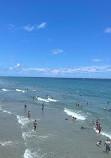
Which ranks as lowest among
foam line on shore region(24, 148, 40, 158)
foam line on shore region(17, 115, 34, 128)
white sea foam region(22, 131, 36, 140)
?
foam line on shore region(24, 148, 40, 158)

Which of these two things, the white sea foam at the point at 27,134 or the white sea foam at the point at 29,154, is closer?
the white sea foam at the point at 29,154

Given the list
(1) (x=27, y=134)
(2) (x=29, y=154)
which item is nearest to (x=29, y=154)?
(2) (x=29, y=154)

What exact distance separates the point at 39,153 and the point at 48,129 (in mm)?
7753

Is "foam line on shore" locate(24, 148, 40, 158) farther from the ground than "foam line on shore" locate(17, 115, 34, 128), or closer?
closer

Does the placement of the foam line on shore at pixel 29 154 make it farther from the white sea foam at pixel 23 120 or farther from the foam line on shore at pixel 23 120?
the white sea foam at pixel 23 120

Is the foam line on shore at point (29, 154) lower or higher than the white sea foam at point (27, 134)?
lower

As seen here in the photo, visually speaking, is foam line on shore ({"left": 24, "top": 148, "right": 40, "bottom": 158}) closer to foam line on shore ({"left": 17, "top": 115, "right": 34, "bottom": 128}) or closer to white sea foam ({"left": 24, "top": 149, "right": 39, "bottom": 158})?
white sea foam ({"left": 24, "top": 149, "right": 39, "bottom": 158})

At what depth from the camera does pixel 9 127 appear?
84.5 feet

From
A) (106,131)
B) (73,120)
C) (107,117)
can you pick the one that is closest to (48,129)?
(73,120)

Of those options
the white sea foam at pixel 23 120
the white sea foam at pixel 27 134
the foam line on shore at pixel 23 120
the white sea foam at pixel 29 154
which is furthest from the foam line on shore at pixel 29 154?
the white sea foam at pixel 23 120

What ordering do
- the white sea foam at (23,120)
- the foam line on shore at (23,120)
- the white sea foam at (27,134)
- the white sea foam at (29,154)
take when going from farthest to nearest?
the white sea foam at (23,120), the foam line on shore at (23,120), the white sea foam at (27,134), the white sea foam at (29,154)

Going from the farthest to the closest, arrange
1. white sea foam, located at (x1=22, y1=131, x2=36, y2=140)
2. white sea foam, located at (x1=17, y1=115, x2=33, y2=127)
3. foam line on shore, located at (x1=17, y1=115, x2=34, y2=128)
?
1. white sea foam, located at (x1=17, y1=115, x2=33, y2=127)
2. foam line on shore, located at (x1=17, y1=115, x2=34, y2=128)
3. white sea foam, located at (x1=22, y1=131, x2=36, y2=140)

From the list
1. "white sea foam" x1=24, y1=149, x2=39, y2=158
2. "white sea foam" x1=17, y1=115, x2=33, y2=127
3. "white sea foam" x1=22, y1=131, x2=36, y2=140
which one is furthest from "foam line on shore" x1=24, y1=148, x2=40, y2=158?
"white sea foam" x1=17, y1=115, x2=33, y2=127

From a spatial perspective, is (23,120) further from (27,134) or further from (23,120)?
(27,134)
